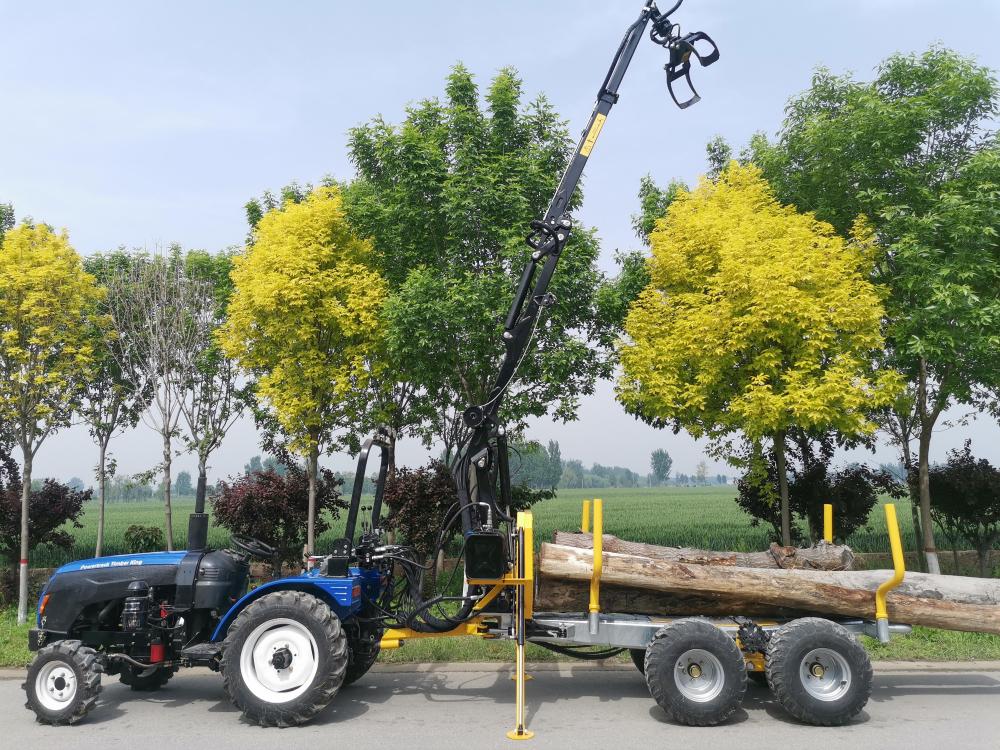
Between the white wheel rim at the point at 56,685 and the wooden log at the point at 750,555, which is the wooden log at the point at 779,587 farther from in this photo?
the white wheel rim at the point at 56,685

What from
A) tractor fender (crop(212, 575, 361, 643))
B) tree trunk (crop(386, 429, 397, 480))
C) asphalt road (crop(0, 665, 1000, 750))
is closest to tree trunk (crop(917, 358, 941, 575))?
asphalt road (crop(0, 665, 1000, 750))

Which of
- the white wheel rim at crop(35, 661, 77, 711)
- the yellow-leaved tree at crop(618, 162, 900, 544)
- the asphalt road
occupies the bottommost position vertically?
the asphalt road

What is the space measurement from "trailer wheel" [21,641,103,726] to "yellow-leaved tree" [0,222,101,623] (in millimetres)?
5903

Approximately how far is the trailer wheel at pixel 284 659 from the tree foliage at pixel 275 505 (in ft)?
21.9

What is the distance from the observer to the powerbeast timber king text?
5766 mm

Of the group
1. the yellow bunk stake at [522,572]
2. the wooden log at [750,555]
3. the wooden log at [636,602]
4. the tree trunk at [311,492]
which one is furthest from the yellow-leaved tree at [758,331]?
the yellow bunk stake at [522,572]

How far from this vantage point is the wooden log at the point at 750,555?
23.2 feet

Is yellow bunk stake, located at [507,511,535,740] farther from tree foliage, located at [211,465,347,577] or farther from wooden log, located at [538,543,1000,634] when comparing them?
tree foliage, located at [211,465,347,577]

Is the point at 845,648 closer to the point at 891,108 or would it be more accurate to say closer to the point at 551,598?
the point at 551,598

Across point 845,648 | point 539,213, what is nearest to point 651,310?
point 539,213

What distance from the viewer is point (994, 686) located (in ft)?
22.7

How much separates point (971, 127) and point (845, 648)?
10019 millimetres

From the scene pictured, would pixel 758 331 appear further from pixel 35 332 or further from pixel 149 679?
pixel 35 332

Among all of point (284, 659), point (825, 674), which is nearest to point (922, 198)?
point (825, 674)
